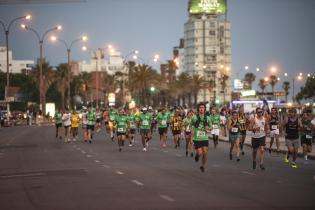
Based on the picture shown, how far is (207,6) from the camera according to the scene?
153 metres

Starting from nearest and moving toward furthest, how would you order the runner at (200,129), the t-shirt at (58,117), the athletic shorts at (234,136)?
the runner at (200,129) < the athletic shorts at (234,136) < the t-shirt at (58,117)

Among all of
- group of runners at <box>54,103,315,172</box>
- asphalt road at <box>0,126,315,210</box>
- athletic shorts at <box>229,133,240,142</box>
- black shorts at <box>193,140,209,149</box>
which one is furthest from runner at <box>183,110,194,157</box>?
black shorts at <box>193,140,209,149</box>

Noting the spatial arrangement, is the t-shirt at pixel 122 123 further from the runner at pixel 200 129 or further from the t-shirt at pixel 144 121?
the runner at pixel 200 129

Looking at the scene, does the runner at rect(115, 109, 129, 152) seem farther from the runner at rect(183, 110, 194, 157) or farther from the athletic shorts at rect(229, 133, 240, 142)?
the athletic shorts at rect(229, 133, 240, 142)

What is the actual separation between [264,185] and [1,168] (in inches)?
378

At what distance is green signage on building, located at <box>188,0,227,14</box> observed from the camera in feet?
497

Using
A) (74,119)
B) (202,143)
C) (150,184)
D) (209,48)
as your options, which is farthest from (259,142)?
(209,48)

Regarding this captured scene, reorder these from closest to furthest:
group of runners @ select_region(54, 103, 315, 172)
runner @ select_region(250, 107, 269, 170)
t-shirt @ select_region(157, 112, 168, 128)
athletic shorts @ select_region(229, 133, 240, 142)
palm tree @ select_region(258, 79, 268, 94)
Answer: group of runners @ select_region(54, 103, 315, 172) → runner @ select_region(250, 107, 269, 170) → athletic shorts @ select_region(229, 133, 240, 142) → t-shirt @ select_region(157, 112, 168, 128) → palm tree @ select_region(258, 79, 268, 94)

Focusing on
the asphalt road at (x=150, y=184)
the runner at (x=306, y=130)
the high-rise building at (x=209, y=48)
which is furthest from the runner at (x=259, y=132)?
the high-rise building at (x=209, y=48)

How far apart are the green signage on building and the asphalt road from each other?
417 feet

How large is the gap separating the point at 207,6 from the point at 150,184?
139 meters

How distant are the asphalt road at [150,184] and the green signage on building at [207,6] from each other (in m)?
127

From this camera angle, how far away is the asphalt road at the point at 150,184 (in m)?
13.1

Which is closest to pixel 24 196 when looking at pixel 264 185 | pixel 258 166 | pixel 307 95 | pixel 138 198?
pixel 138 198
